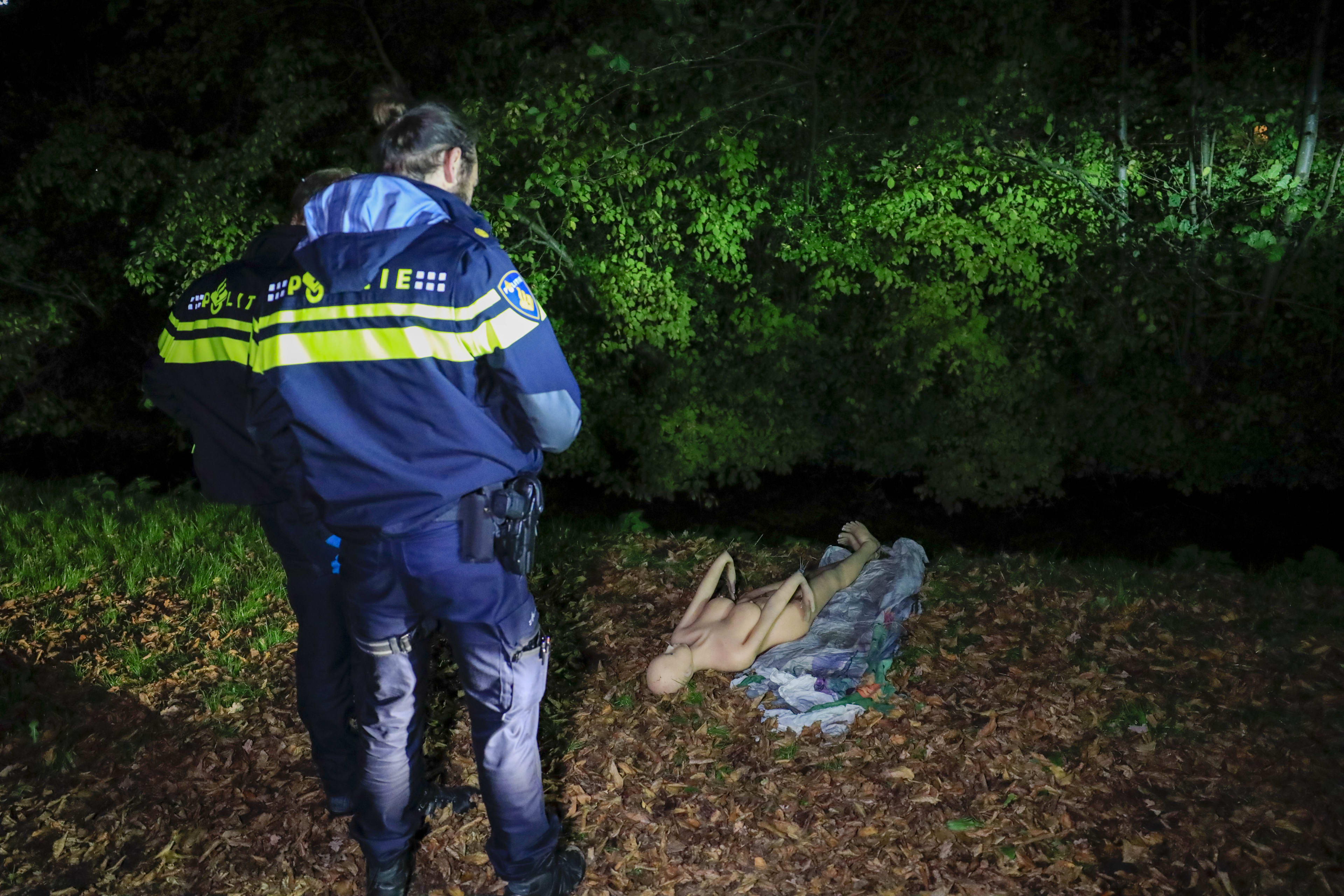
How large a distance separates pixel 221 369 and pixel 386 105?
95 cm

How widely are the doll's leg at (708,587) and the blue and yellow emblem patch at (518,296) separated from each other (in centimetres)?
248

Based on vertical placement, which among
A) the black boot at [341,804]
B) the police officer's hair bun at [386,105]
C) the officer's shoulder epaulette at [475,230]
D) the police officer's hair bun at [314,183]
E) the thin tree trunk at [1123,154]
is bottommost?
the black boot at [341,804]

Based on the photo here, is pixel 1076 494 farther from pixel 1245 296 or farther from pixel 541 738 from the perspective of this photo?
pixel 541 738

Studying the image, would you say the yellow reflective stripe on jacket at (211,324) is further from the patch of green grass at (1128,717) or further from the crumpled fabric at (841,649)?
the patch of green grass at (1128,717)

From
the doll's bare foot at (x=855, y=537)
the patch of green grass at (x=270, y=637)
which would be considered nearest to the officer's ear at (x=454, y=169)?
the patch of green grass at (x=270, y=637)

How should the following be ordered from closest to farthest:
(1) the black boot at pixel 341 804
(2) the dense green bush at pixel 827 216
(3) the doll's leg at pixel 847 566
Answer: (1) the black boot at pixel 341 804 < (3) the doll's leg at pixel 847 566 < (2) the dense green bush at pixel 827 216

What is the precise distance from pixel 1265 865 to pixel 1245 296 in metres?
9.00

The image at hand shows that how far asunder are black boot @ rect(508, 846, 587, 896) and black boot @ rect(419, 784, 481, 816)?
436 mm

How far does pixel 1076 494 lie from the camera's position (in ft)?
37.1

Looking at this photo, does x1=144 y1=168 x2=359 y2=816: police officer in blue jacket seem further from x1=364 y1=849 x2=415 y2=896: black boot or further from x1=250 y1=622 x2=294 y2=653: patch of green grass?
x1=250 y1=622 x2=294 y2=653: patch of green grass

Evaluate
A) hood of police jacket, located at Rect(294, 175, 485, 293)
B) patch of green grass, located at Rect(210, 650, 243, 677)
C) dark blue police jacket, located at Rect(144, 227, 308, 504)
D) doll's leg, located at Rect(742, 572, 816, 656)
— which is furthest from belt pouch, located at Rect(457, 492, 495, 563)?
patch of green grass, located at Rect(210, 650, 243, 677)

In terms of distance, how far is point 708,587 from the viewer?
15.4 ft

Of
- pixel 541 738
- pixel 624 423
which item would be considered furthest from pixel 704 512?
pixel 541 738

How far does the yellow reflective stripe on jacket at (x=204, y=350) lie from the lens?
274cm
